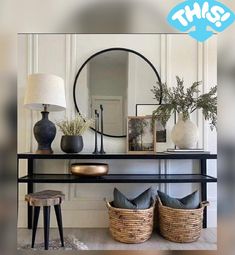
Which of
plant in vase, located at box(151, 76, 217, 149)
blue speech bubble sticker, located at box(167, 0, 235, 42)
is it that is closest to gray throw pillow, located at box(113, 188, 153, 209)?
plant in vase, located at box(151, 76, 217, 149)

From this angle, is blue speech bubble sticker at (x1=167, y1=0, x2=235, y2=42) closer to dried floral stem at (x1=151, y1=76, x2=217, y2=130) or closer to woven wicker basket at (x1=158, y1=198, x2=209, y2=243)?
dried floral stem at (x1=151, y1=76, x2=217, y2=130)

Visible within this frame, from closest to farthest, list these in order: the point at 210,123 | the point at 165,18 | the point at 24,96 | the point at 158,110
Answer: the point at 165,18, the point at 24,96, the point at 210,123, the point at 158,110

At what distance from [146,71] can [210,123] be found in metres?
0.32

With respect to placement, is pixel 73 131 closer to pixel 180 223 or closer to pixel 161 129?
pixel 161 129

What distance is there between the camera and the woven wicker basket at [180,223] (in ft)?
2.65

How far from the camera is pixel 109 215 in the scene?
0.85 m

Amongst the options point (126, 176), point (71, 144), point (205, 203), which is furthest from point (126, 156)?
point (205, 203)

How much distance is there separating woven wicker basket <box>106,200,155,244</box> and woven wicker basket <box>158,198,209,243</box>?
0.14 ft

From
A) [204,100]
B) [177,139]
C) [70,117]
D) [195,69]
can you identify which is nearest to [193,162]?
[177,139]

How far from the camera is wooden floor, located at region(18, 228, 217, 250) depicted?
0.72 m

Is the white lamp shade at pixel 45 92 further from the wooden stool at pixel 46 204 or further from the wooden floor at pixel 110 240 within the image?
the wooden floor at pixel 110 240

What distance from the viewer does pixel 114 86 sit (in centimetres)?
94

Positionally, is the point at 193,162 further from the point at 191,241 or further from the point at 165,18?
the point at 165,18

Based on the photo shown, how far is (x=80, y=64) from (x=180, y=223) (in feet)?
2.20
